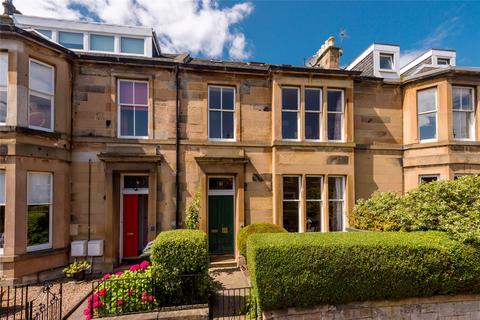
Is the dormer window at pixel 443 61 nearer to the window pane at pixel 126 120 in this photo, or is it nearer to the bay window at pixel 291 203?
the bay window at pixel 291 203

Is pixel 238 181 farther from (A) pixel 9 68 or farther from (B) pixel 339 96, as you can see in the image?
(A) pixel 9 68

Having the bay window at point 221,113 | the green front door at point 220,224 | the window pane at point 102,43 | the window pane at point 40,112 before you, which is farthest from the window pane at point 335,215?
the window pane at point 102,43

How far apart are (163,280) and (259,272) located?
2218 mm

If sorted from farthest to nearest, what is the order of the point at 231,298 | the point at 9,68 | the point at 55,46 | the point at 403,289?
the point at 55,46 → the point at 9,68 → the point at 231,298 → the point at 403,289

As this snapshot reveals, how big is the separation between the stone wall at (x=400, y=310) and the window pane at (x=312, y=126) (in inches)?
240

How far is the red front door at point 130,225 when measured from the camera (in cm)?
915

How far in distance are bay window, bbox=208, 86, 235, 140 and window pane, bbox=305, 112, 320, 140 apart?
120 inches

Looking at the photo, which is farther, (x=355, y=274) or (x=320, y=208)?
(x=320, y=208)

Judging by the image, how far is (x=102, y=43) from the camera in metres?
11.0

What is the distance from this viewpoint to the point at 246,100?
9.62m

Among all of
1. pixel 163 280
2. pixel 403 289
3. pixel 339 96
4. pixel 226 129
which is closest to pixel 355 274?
pixel 403 289

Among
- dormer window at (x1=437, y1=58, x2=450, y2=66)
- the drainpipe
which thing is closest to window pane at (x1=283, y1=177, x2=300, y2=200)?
the drainpipe

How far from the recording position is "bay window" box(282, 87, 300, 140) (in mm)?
9812

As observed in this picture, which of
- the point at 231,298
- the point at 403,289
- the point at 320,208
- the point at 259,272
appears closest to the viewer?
the point at 259,272
